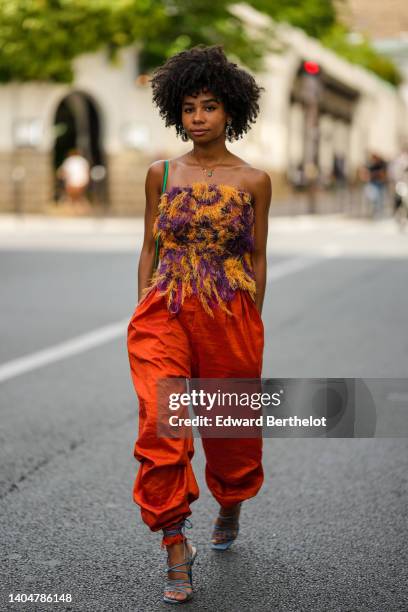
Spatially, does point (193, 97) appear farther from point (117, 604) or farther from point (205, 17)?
point (205, 17)

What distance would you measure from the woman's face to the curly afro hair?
0.07 feet

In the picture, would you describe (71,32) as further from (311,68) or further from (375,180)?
(375,180)

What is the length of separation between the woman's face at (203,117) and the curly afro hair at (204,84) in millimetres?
22

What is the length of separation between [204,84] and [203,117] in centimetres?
11

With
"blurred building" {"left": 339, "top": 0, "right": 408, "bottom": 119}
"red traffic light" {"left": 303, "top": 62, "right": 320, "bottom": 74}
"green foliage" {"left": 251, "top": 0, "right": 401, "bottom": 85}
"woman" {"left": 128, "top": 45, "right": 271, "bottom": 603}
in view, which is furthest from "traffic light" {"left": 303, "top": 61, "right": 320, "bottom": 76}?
"blurred building" {"left": 339, "top": 0, "right": 408, "bottom": 119}

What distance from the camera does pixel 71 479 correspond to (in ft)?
16.3

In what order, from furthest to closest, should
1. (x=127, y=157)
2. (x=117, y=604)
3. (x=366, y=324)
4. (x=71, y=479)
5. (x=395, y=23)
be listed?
1. (x=395, y=23)
2. (x=127, y=157)
3. (x=366, y=324)
4. (x=71, y=479)
5. (x=117, y=604)

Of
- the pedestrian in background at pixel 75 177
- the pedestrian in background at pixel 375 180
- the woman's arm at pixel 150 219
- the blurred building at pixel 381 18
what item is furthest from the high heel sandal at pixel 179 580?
the blurred building at pixel 381 18

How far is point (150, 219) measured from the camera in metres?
3.73

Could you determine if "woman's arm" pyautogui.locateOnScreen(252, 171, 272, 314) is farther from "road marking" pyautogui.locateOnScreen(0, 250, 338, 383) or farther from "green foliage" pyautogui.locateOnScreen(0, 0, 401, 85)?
"green foliage" pyautogui.locateOnScreen(0, 0, 401, 85)

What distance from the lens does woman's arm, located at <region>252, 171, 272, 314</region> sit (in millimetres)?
3732

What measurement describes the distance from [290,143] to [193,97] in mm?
40462

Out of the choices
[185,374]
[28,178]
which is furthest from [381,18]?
[185,374]

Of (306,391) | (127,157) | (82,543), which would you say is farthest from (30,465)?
(127,157)
